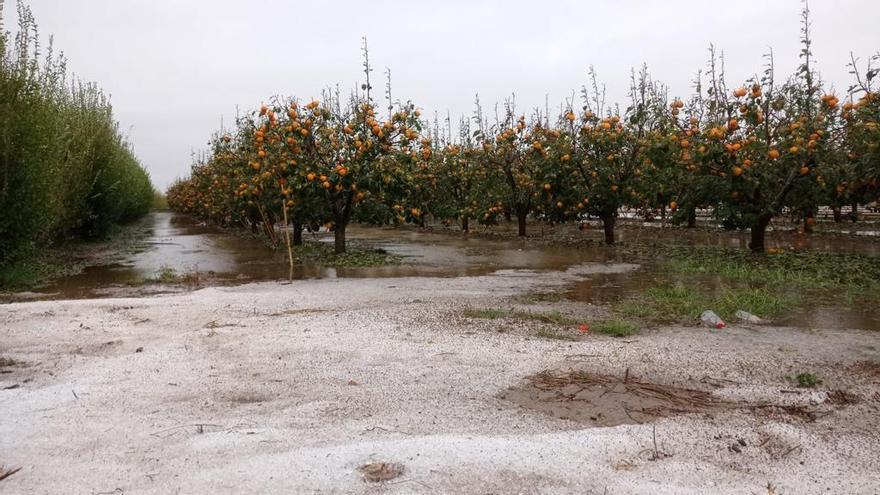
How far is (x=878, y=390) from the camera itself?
4.13 m

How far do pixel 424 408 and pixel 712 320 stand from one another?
3768 mm

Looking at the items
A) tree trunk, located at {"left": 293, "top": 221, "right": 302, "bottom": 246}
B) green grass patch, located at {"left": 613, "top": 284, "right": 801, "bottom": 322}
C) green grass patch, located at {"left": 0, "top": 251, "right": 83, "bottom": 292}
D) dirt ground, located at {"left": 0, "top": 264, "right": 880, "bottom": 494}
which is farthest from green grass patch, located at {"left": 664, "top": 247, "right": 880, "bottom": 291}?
green grass patch, located at {"left": 0, "top": 251, "right": 83, "bottom": 292}

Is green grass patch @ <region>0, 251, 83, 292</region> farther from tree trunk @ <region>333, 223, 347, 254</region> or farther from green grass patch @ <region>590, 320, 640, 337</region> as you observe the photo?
green grass patch @ <region>590, 320, 640, 337</region>

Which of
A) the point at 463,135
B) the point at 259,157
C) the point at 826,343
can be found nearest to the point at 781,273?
the point at 826,343

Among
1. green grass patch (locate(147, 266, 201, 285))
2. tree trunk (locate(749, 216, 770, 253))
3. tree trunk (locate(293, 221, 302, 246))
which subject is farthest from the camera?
tree trunk (locate(293, 221, 302, 246))

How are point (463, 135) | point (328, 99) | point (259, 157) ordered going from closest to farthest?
point (259, 157) → point (328, 99) → point (463, 135)

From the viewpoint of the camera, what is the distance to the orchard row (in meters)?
11.1

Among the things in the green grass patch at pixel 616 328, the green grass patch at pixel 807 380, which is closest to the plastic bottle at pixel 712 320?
the green grass patch at pixel 616 328

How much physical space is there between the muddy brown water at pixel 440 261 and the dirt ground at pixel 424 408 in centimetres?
249

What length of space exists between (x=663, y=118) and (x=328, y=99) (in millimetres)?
8974

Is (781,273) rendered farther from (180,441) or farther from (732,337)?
(180,441)

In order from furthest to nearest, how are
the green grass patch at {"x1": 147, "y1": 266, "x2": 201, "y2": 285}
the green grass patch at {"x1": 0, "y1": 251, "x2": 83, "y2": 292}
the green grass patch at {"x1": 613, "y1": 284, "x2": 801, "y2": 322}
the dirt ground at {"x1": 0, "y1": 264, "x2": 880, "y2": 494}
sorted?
the green grass patch at {"x1": 147, "y1": 266, "x2": 201, "y2": 285} → the green grass patch at {"x1": 0, "y1": 251, "x2": 83, "y2": 292} → the green grass patch at {"x1": 613, "y1": 284, "x2": 801, "y2": 322} → the dirt ground at {"x1": 0, "y1": 264, "x2": 880, "y2": 494}

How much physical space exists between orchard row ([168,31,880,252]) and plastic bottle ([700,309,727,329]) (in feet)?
14.7

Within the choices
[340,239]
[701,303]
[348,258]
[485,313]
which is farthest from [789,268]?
[340,239]
